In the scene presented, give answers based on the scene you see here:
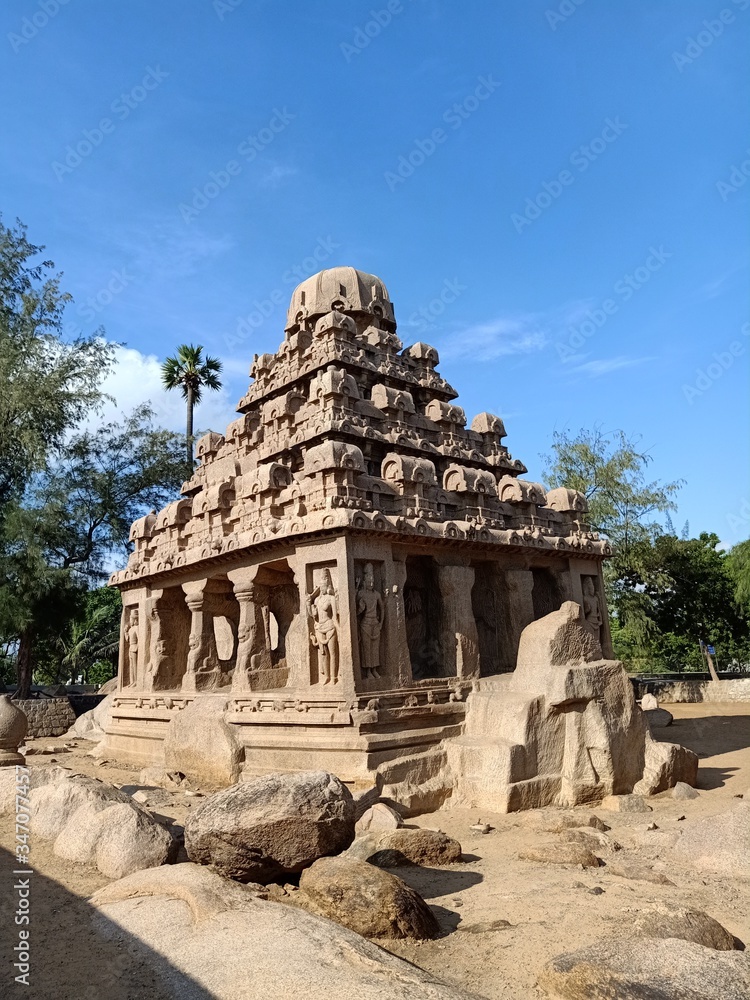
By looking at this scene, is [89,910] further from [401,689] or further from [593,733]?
[593,733]

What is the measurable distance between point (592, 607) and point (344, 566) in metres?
6.49

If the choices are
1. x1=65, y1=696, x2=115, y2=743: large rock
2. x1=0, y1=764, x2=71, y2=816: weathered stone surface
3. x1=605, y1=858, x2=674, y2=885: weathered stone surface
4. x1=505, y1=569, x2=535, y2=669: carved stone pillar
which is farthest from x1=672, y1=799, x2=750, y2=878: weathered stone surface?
x1=65, y1=696, x2=115, y2=743: large rock

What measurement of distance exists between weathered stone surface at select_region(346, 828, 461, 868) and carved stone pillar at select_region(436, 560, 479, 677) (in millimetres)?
4203

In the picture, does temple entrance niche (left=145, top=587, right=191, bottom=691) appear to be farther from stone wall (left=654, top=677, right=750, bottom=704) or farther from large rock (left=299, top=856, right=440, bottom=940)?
stone wall (left=654, top=677, right=750, bottom=704)

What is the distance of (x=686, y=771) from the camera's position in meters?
9.99

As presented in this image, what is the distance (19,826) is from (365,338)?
408 inches

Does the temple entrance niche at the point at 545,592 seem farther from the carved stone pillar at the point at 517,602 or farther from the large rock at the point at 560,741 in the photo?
the large rock at the point at 560,741

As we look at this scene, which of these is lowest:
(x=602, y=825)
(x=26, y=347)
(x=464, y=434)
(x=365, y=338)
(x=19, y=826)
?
(x=602, y=825)

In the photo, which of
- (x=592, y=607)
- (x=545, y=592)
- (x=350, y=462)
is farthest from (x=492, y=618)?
(x=350, y=462)

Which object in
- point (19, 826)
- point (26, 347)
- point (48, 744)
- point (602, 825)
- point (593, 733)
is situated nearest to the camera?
point (19, 826)

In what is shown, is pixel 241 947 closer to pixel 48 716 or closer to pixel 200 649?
pixel 200 649

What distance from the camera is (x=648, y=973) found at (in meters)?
4.00

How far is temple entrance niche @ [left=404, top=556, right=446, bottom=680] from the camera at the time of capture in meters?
12.2

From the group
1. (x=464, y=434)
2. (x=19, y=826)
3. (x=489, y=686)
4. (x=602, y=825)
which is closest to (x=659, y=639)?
(x=464, y=434)
